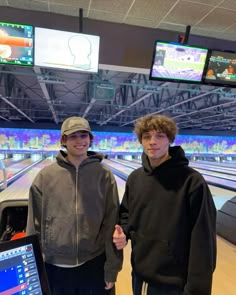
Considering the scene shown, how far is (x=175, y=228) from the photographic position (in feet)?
4.07

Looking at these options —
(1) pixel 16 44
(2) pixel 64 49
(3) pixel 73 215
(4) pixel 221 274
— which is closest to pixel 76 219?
(3) pixel 73 215

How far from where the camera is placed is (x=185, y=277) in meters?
1.25

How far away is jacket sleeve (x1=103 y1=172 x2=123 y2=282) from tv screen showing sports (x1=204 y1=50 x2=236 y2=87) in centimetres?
289

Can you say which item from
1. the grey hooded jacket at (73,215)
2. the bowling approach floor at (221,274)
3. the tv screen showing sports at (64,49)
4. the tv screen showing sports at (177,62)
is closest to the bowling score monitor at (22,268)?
the grey hooded jacket at (73,215)

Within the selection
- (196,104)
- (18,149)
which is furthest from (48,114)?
(196,104)

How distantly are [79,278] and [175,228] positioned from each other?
→ 63 cm

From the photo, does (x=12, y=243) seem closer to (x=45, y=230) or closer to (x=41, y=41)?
(x=45, y=230)

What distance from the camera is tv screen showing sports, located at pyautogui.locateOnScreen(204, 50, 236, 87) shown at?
3.70 metres

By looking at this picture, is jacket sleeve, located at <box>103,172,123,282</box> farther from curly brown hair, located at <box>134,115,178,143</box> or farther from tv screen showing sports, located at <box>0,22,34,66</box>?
tv screen showing sports, located at <box>0,22,34,66</box>

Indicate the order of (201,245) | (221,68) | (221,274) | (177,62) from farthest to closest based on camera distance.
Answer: (221,68) → (177,62) → (221,274) → (201,245)

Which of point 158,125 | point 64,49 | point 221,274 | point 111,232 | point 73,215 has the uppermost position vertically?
point 64,49

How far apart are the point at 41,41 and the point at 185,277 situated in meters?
2.96

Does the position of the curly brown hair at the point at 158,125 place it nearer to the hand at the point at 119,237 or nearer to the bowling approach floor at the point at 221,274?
the hand at the point at 119,237

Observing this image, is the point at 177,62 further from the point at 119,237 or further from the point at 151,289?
the point at 151,289
